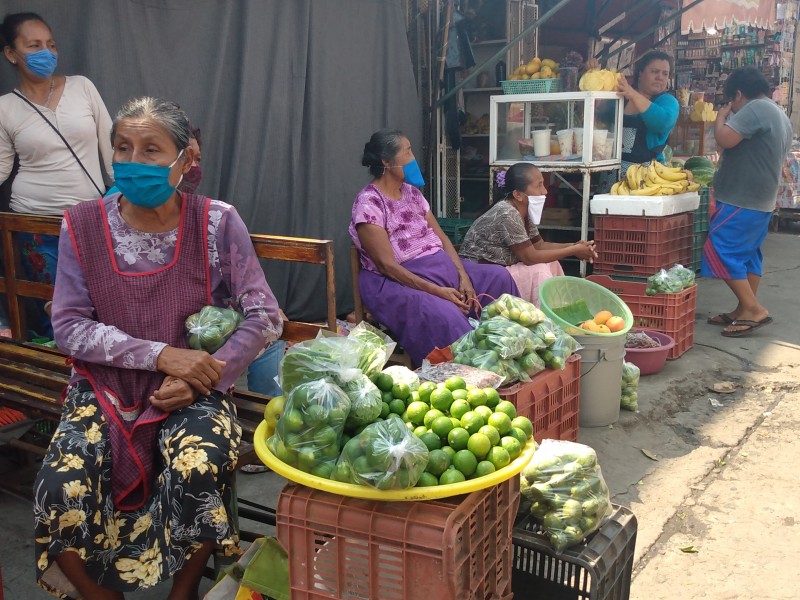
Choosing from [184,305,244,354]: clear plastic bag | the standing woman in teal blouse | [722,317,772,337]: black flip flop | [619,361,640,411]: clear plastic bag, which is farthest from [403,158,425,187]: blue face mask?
[722,317,772,337]: black flip flop

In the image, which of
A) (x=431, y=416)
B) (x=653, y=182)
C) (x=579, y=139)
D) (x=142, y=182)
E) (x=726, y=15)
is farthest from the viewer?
(x=726, y=15)

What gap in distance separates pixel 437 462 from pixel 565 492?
0.56 metres

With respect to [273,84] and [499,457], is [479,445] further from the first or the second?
[273,84]

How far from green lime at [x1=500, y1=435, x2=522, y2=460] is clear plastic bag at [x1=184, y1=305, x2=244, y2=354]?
3.22 feet

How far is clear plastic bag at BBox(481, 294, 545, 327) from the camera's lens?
11.5 ft

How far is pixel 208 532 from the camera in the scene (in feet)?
7.38

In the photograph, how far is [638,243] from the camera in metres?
5.46

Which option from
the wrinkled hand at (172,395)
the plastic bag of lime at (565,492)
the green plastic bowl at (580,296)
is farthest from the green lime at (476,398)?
the green plastic bowl at (580,296)

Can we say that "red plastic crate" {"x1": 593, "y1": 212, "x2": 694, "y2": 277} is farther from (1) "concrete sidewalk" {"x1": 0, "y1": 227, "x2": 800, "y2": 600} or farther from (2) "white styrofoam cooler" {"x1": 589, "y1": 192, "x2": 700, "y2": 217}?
(1) "concrete sidewalk" {"x1": 0, "y1": 227, "x2": 800, "y2": 600}

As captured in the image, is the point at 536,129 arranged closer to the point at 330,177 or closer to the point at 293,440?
the point at 330,177

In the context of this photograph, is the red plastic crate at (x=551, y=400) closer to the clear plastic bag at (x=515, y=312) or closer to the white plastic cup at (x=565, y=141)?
the clear plastic bag at (x=515, y=312)

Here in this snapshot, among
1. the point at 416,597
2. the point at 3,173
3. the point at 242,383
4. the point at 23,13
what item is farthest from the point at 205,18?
the point at 416,597

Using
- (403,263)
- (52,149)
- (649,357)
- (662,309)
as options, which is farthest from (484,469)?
(662,309)

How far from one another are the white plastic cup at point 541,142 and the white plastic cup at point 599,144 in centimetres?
38
